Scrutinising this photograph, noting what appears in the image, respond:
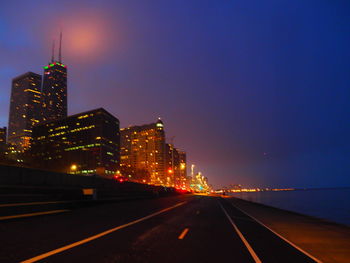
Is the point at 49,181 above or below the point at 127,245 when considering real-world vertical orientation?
above

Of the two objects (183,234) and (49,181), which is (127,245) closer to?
(183,234)

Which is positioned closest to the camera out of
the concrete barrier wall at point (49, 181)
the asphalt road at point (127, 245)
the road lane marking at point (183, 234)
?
the asphalt road at point (127, 245)

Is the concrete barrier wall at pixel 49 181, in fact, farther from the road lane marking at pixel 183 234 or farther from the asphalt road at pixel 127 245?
the road lane marking at pixel 183 234

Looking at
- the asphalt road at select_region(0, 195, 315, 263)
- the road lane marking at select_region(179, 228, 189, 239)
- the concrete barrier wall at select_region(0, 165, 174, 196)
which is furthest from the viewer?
the concrete barrier wall at select_region(0, 165, 174, 196)

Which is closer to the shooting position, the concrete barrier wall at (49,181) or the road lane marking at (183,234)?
the road lane marking at (183,234)

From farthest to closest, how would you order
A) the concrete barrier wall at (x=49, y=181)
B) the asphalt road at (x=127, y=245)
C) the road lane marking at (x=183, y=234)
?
the concrete barrier wall at (x=49, y=181) < the road lane marking at (x=183, y=234) < the asphalt road at (x=127, y=245)

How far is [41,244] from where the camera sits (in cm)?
834

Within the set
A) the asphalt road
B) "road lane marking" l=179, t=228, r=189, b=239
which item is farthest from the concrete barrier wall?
"road lane marking" l=179, t=228, r=189, b=239

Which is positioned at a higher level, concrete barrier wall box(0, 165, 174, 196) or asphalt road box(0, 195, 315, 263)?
concrete barrier wall box(0, 165, 174, 196)

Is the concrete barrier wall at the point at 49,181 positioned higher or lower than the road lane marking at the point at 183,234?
higher

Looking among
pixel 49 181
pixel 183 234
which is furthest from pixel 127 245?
pixel 49 181

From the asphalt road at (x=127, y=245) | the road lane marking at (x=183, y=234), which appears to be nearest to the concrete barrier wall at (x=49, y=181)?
the asphalt road at (x=127, y=245)

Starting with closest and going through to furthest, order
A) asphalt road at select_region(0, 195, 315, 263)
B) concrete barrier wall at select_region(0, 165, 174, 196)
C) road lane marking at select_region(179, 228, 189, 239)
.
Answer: asphalt road at select_region(0, 195, 315, 263) < road lane marking at select_region(179, 228, 189, 239) < concrete barrier wall at select_region(0, 165, 174, 196)

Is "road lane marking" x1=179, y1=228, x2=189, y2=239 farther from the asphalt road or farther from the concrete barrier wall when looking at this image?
the concrete barrier wall
